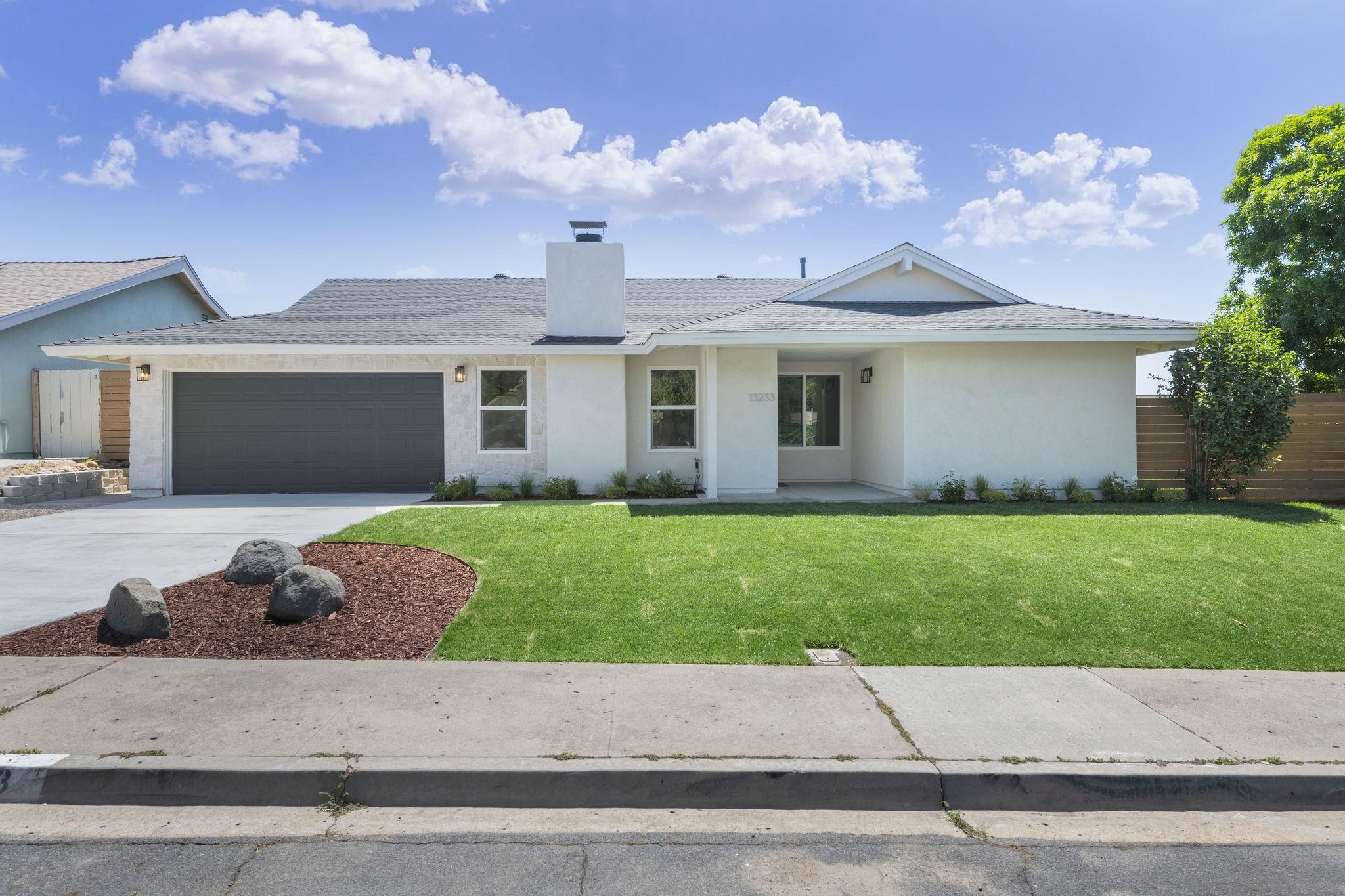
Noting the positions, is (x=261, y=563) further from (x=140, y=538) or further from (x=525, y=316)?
(x=525, y=316)

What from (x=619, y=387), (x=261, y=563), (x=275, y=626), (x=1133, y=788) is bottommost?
(x=1133, y=788)

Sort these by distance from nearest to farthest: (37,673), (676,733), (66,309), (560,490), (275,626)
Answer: (676,733) < (37,673) < (275,626) < (560,490) < (66,309)

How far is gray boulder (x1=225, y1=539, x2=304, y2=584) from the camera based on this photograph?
20.6 ft

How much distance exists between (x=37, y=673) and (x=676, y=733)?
4.19 metres

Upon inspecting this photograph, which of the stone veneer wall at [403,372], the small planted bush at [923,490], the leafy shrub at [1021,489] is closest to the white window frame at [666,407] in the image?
the stone veneer wall at [403,372]

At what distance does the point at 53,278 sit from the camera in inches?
773

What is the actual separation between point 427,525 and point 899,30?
37.7 feet

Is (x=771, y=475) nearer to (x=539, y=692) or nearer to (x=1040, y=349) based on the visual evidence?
(x=1040, y=349)

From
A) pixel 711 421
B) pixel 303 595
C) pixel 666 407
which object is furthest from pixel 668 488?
pixel 303 595

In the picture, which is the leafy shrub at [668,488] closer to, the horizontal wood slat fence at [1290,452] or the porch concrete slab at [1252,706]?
the horizontal wood slat fence at [1290,452]

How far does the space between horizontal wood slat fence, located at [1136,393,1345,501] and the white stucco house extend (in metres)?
0.45

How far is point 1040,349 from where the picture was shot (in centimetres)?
1232

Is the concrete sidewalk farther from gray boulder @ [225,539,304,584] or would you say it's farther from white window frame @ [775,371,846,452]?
white window frame @ [775,371,846,452]

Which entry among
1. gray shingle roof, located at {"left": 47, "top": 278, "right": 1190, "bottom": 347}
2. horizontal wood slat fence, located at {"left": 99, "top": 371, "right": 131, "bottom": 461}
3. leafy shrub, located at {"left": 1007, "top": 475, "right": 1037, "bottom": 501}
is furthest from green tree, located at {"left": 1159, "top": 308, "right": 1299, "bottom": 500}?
horizontal wood slat fence, located at {"left": 99, "top": 371, "right": 131, "bottom": 461}
